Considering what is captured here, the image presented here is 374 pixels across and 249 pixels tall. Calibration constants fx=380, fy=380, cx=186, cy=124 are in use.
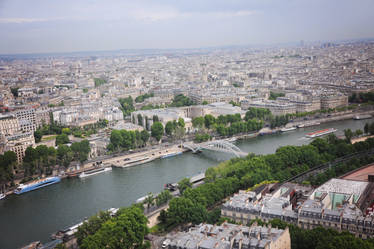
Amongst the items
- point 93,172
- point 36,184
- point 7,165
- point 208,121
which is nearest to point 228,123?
point 208,121

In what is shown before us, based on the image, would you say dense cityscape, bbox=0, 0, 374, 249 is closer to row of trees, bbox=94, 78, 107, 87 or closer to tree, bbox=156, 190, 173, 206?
tree, bbox=156, 190, 173, 206

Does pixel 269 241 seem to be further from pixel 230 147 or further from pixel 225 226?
pixel 230 147

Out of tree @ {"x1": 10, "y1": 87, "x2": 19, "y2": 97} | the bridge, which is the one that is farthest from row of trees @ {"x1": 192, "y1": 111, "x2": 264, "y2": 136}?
tree @ {"x1": 10, "y1": 87, "x2": 19, "y2": 97}

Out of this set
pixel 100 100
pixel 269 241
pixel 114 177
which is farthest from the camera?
pixel 100 100

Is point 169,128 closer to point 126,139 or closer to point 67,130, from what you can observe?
point 126,139

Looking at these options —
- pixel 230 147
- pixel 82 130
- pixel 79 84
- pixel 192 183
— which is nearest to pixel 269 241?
pixel 192 183

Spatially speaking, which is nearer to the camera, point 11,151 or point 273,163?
point 273,163
